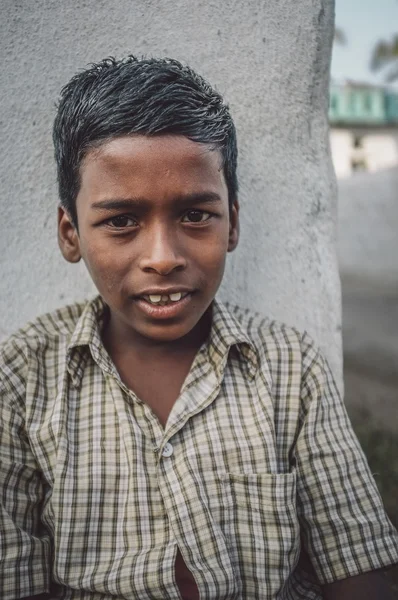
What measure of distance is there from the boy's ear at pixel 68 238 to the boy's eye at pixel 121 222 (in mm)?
226

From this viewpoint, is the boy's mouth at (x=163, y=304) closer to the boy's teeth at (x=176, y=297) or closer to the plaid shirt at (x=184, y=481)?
the boy's teeth at (x=176, y=297)

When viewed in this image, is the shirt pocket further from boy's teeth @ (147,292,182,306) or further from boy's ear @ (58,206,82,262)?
boy's ear @ (58,206,82,262)

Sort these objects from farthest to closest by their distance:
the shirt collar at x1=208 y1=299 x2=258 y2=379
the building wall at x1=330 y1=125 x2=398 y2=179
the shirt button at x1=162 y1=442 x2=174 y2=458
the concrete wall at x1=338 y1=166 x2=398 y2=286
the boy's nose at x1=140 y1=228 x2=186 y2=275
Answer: the building wall at x1=330 y1=125 x2=398 y2=179
the concrete wall at x1=338 y1=166 x2=398 y2=286
the shirt collar at x1=208 y1=299 x2=258 y2=379
the shirt button at x1=162 y1=442 x2=174 y2=458
the boy's nose at x1=140 y1=228 x2=186 y2=275

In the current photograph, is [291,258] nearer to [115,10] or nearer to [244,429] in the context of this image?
[244,429]

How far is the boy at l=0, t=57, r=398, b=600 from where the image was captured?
1.25 metres

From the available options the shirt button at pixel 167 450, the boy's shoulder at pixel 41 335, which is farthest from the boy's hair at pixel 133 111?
the shirt button at pixel 167 450

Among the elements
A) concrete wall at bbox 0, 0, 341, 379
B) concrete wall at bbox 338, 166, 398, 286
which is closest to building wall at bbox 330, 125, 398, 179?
concrete wall at bbox 338, 166, 398, 286

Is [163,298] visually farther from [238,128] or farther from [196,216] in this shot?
[238,128]

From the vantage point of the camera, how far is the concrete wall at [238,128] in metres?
1.63

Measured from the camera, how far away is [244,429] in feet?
4.57

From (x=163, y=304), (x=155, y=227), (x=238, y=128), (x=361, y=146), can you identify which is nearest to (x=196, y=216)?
(x=155, y=227)

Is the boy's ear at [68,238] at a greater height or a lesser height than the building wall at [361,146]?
lesser

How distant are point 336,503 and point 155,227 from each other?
0.77m

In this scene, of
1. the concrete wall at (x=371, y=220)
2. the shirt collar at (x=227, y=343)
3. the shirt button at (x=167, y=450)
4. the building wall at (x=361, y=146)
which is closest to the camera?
the shirt button at (x=167, y=450)
